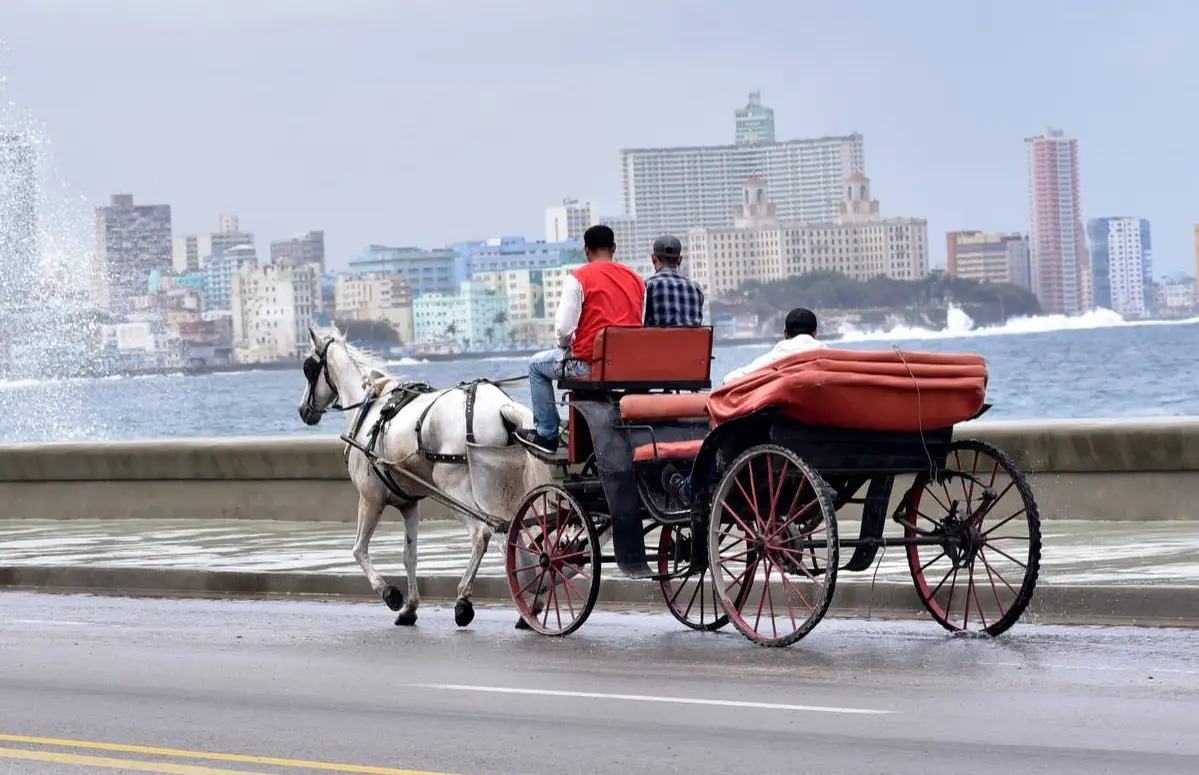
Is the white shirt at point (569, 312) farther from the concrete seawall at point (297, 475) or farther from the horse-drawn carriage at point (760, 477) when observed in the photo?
the concrete seawall at point (297, 475)

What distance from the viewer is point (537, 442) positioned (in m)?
14.0

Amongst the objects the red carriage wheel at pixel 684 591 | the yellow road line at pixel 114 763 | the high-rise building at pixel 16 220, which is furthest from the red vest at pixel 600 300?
the high-rise building at pixel 16 220

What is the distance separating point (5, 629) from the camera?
15.0 meters

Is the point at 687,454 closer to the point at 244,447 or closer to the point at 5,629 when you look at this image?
the point at 5,629

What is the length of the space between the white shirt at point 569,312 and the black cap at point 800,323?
4.38 ft

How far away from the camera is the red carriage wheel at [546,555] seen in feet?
44.6

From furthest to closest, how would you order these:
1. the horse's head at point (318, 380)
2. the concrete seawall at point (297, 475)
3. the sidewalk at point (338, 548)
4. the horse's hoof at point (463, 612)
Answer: the concrete seawall at point (297, 475), the horse's head at point (318, 380), the sidewalk at point (338, 548), the horse's hoof at point (463, 612)

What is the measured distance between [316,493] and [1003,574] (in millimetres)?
9804

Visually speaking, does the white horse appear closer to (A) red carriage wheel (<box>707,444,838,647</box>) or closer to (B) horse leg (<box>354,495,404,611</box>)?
(B) horse leg (<box>354,495,404,611</box>)

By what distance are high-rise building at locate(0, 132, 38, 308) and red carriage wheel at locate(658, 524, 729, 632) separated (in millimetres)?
79825

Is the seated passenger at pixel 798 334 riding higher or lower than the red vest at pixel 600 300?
lower

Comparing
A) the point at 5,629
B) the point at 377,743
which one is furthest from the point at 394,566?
the point at 377,743

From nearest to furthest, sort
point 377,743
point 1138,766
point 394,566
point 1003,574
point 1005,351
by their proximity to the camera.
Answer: point 1138,766 → point 377,743 → point 1003,574 → point 394,566 → point 1005,351

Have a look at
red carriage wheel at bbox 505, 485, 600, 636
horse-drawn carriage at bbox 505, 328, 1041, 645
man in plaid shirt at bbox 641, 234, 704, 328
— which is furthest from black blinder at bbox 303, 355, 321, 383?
man in plaid shirt at bbox 641, 234, 704, 328
